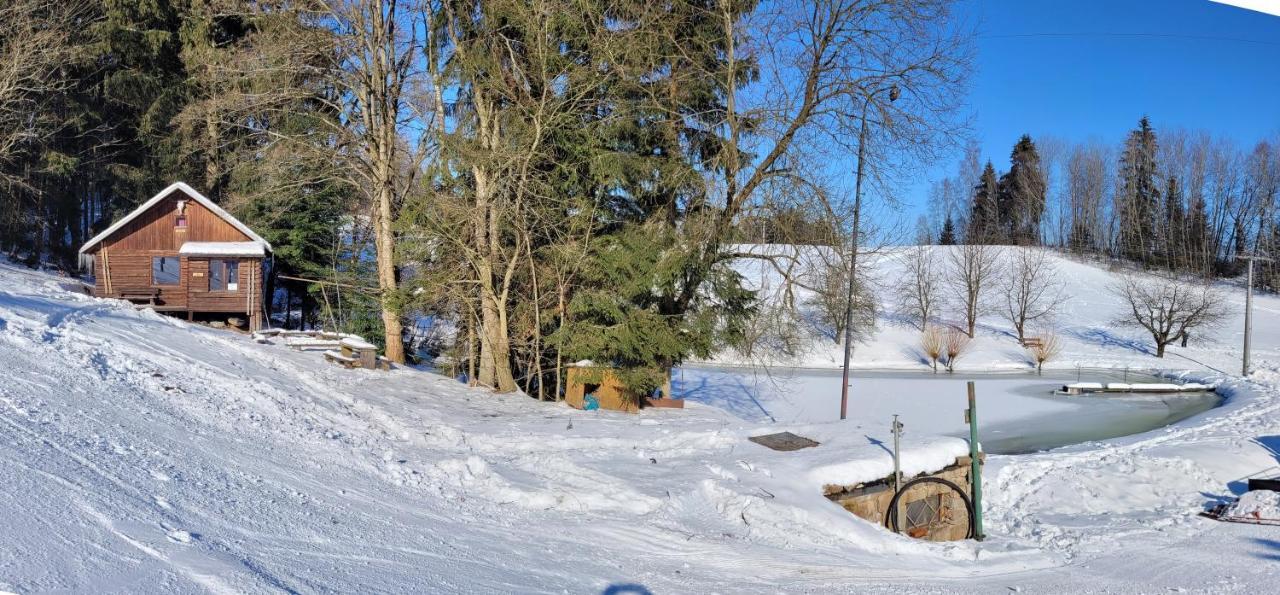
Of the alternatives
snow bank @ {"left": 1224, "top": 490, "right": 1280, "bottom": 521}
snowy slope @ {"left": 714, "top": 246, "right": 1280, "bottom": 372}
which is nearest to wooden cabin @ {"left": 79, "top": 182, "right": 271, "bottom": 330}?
snowy slope @ {"left": 714, "top": 246, "right": 1280, "bottom": 372}

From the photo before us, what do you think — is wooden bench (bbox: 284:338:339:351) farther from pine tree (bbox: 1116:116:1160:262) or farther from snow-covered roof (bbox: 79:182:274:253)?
pine tree (bbox: 1116:116:1160:262)

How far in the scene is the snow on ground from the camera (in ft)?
16.1

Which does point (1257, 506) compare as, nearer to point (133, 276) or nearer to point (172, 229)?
point (172, 229)

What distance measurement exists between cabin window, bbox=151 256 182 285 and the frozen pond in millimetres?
15537

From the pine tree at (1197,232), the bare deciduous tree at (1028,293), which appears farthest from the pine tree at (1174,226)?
the bare deciduous tree at (1028,293)

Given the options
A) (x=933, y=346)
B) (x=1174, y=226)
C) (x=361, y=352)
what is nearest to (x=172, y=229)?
(x=361, y=352)

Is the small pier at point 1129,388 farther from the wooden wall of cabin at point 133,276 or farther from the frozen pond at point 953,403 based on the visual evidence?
the wooden wall of cabin at point 133,276

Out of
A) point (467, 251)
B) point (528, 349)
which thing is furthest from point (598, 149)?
point (528, 349)

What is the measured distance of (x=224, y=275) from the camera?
22.7 meters

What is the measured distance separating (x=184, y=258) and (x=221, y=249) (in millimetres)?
1115

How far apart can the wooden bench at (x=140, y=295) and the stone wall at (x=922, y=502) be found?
20.3 metres

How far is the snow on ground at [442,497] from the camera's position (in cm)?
491

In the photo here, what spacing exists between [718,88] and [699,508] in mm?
10452

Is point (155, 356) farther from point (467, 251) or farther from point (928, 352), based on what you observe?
point (928, 352)
